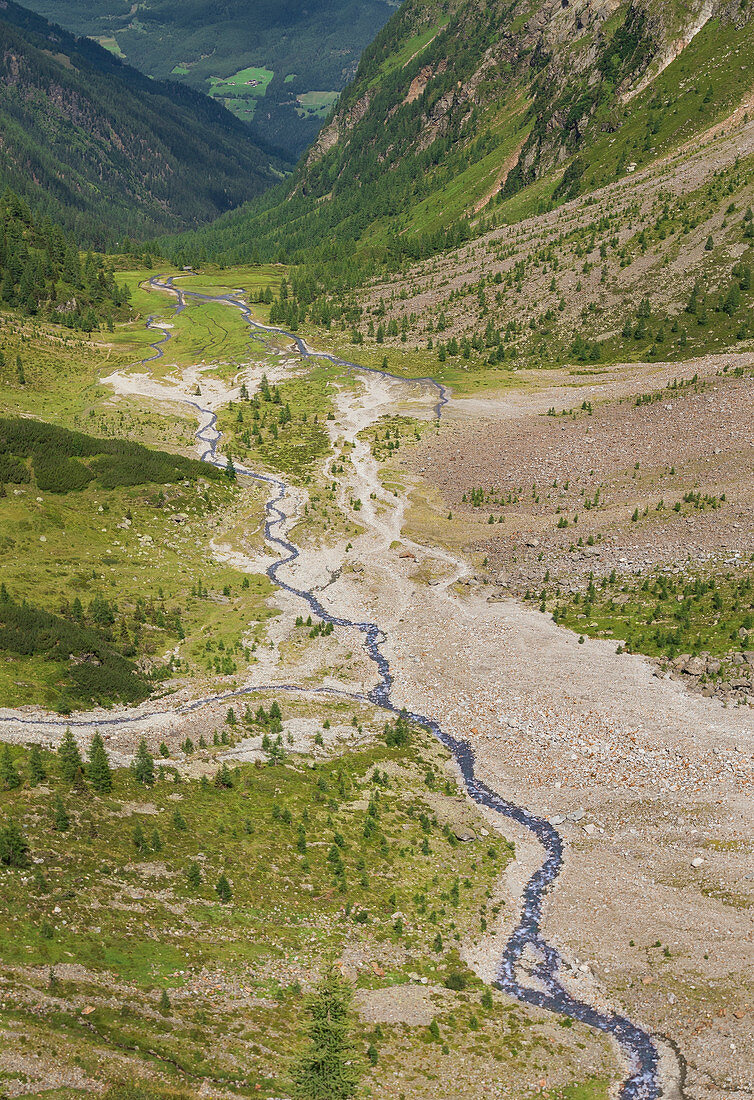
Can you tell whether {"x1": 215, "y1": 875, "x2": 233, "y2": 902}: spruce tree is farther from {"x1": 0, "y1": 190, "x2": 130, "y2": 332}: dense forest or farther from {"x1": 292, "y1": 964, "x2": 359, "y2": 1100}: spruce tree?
{"x1": 0, "y1": 190, "x2": 130, "y2": 332}: dense forest

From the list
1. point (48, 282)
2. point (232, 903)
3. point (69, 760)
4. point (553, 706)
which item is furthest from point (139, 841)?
point (48, 282)

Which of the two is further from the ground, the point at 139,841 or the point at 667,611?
the point at 667,611

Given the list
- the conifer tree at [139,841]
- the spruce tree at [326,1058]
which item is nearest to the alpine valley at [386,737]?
the spruce tree at [326,1058]

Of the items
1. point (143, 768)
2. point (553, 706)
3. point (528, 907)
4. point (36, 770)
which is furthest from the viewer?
point (553, 706)

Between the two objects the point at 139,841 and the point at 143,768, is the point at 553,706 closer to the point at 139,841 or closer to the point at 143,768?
the point at 143,768

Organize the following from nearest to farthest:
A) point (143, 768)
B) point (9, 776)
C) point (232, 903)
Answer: point (232, 903) < point (9, 776) < point (143, 768)

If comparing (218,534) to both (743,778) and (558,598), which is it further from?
(743,778)

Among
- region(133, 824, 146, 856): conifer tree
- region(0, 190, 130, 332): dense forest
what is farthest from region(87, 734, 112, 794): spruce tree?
region(0, 190, 130, 332): dense forest

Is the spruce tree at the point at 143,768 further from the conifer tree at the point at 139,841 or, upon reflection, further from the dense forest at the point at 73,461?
the dense forest at the point at 73,461
